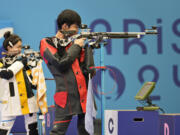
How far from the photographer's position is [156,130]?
3.44 m

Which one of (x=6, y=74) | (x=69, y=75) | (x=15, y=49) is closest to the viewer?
(x=69, y=75)

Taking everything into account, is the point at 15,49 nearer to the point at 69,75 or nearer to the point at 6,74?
the point at 6,74

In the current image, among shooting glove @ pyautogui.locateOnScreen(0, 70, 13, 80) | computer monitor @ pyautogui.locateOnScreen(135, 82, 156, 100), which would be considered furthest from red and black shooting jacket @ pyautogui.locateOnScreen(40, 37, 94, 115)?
computer monitor @ pyautogui.locateOnScreen(135, 82, 156, 100)

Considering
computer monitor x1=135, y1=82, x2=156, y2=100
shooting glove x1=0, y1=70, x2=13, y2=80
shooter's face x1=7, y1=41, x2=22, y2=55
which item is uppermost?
shooter's face x1=7, y1=41, x2=22, y2=55

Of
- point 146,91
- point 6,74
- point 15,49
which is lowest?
point 146,91

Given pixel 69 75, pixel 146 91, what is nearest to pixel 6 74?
pixel 69 75

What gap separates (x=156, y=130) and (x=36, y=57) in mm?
1464

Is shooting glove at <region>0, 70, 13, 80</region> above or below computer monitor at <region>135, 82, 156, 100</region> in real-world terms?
above

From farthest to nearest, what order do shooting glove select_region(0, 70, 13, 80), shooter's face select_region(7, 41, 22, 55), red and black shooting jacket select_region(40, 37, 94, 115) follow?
shooter's face select_region(7, 41, 22, 55) → shooting glove select_region(0, 70, 13, 80) → red and black shooting jacket select_region(40, 37, 94, 115)

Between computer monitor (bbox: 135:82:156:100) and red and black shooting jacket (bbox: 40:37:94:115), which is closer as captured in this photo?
red and black shooting jacket (bbox: 40:37:94:115)

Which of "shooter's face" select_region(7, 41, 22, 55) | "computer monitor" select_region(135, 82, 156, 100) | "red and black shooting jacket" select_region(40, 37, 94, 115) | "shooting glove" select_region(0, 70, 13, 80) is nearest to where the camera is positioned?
"red and black shooting jacket" select_region(40, 37, 94, 115)

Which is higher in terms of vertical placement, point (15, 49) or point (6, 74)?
point (15, 49)

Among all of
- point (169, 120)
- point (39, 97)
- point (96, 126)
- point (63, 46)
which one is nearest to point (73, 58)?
point (63, 46)

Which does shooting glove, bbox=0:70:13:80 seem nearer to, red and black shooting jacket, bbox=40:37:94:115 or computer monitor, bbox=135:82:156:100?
red and black shooting jacket, bbox=40:37:94:115
